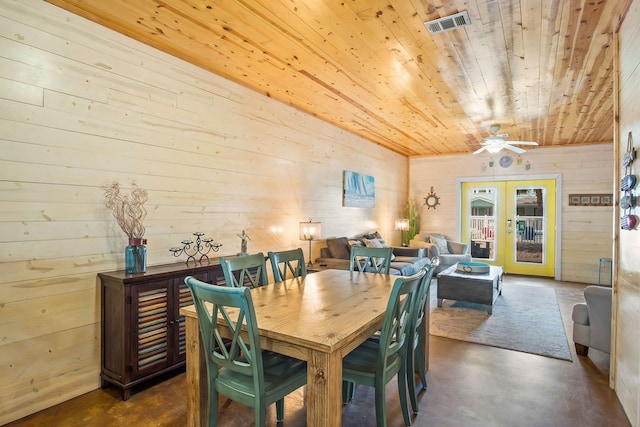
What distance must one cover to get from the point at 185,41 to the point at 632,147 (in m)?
3.38

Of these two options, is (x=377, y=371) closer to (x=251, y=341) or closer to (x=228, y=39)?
(x=251, y=341)

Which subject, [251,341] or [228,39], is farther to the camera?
[228,39]

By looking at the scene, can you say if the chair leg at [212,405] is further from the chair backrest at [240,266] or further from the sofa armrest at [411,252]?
the sofa armrest at [411,252]

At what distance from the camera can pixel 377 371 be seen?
187 cm

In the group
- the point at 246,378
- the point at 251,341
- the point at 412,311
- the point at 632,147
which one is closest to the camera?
the point at 251,341

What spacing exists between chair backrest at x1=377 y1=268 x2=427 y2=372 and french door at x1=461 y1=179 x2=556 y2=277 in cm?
649

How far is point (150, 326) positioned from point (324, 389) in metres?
1.68

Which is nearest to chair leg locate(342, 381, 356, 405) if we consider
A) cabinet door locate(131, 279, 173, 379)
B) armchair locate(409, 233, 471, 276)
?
cabinet door locate(131, 279, 173, 379)

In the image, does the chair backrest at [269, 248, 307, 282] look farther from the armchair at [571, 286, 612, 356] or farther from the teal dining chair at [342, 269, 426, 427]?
the armchair at [571, 286, 612, 356]

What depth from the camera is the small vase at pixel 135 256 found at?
2666mm

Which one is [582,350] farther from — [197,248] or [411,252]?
[197,248]

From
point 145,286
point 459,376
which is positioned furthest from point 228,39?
point 459,376

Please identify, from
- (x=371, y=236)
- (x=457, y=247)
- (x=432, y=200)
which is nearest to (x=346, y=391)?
Answer: (x=371, y=236)

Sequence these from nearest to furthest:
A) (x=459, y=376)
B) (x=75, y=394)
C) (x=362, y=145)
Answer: (x=75, y=394)
(x=459, y=376)
(x=362, y=145)
